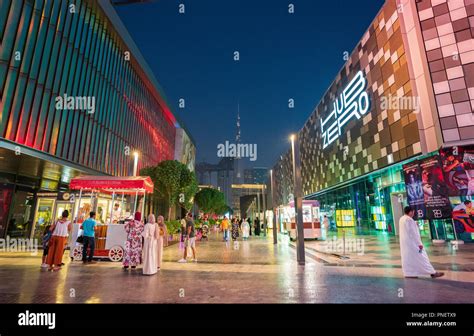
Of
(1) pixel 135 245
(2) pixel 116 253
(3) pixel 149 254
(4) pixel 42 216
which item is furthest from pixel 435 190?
(4) pixel 42 216

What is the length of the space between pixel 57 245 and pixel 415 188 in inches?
833

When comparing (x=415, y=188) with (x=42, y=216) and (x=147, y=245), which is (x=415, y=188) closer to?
(x=147, y=245)

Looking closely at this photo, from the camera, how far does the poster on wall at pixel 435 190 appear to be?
53.7ft

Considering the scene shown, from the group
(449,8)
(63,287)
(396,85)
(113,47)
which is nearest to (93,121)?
(113,47)

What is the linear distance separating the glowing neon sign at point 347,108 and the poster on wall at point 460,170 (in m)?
9.54

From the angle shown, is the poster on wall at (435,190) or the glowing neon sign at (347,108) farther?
the glowing neon sign at (347,108)

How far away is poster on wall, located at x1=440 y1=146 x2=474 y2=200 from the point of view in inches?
635

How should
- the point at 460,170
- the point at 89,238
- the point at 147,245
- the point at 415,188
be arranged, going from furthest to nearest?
the point at 415,188 < the point at 460,170 < the point at 89,238 < the point at 147,245

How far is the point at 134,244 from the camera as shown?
9.20 meters

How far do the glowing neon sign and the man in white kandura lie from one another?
66.5ft

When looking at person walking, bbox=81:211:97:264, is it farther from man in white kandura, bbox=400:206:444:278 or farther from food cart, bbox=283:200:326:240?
food cart, bbox=283:200:326:240

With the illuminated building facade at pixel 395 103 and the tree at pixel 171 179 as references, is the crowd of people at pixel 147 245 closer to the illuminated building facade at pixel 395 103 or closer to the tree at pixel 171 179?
the illuminated building facade at pixel 395 103

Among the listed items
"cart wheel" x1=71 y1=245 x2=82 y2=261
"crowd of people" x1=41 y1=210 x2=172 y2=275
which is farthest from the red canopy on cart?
"crowd of people" x1=41 y1=210 x2=172 y2=275

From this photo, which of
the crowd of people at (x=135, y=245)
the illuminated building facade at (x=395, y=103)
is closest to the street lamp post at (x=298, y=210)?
the crowd of people at (x=135, y=245)
